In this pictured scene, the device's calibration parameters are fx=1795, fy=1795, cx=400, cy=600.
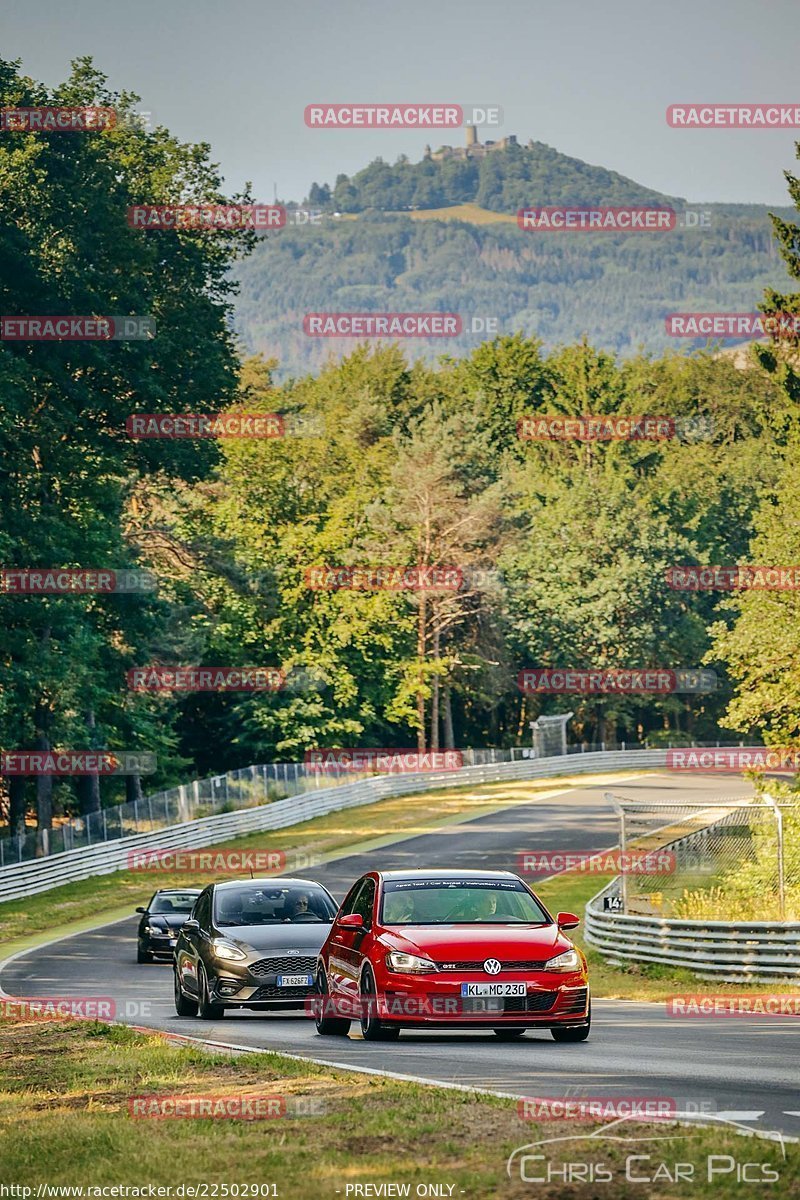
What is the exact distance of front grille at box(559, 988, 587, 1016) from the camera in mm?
14445

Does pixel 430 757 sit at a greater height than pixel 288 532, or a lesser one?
lesser

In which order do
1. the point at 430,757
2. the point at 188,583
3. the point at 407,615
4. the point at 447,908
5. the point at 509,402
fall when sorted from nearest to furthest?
the point at 447,908
the point at 188,583
the point at 430,757
the point at 407,615
the point at 509,402

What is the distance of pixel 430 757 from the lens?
251ft

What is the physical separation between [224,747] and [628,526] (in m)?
30.1

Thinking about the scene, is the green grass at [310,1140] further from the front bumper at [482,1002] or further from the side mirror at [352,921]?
the side mirror at [352,921]

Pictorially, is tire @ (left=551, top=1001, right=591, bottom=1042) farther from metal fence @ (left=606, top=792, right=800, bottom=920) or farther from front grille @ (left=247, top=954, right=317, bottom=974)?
metal fence @ (left=606, top=792, right=800, bottom=920)

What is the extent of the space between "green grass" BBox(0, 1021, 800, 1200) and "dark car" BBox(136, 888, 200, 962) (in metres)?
17.6

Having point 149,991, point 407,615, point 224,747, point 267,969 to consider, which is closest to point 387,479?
point 407,615

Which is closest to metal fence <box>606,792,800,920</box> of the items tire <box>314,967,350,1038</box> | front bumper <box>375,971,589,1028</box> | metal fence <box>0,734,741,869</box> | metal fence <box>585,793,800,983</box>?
metal fence <box>585,793,800,983</box>

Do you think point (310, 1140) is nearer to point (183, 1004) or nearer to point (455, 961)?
point (455, 961)

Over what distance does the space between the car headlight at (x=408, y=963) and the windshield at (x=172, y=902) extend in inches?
671

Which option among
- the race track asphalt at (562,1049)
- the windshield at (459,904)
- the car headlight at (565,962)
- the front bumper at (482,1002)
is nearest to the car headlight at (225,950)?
the race track asphalt at (562,1049)

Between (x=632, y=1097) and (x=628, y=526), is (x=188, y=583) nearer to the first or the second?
(x=628, y=526)

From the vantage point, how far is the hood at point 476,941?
14.4 m
